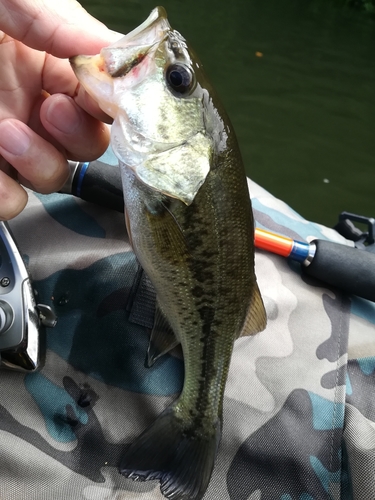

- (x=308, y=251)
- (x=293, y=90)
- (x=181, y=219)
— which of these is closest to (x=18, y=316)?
(x=181, y=219)

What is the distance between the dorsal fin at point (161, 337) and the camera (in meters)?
1.20

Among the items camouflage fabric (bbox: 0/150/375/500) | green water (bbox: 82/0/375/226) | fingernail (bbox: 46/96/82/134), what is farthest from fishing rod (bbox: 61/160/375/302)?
green water (bbox: 82/0/375/226)

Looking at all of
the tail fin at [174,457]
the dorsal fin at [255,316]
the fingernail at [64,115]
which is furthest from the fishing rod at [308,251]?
the tail fin at [174,457]

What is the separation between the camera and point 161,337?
120 cm

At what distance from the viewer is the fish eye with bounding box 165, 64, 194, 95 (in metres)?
1.05

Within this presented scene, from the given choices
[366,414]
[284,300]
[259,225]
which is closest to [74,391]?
[284,300]

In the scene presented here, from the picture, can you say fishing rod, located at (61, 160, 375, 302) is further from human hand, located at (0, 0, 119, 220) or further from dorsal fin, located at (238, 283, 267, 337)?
dorsal fin, located at (238, 283, 267, 337)

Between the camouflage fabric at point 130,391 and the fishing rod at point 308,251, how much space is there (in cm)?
7

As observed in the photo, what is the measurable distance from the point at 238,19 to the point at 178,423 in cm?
971

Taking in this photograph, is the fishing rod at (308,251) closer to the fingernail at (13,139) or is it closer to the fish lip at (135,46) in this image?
the fingernail at (13,139)

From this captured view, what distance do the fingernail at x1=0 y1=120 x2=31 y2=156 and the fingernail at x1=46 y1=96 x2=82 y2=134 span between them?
79 millimetres

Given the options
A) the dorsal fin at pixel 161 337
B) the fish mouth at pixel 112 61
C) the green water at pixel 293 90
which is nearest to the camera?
the fish mouth at pixel 112 61

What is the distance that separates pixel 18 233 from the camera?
4.57 ft

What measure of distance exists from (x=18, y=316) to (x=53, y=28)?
70 centimetres
